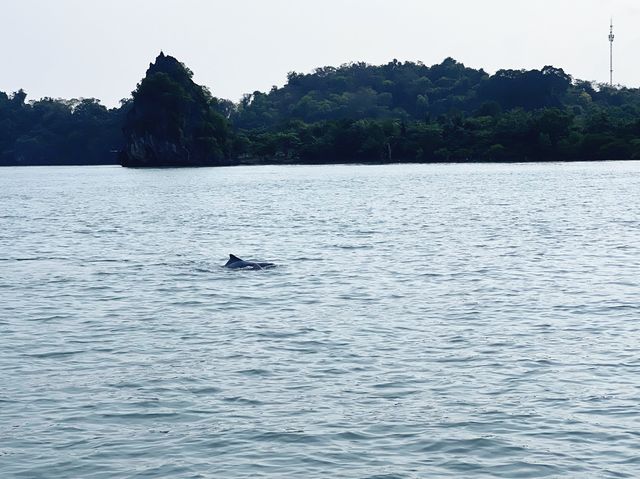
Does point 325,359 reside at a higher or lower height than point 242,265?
lower

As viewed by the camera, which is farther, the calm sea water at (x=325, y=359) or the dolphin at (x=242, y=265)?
the dolphin at (x=242, y=265)

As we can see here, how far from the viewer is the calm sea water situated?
52.4ft

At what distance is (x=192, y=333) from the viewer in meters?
26.4

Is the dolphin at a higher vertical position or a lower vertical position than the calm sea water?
higher

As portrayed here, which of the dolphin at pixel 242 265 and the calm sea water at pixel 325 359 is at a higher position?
the dolphin at pixel 242 265

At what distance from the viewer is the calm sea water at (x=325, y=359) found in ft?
52.4

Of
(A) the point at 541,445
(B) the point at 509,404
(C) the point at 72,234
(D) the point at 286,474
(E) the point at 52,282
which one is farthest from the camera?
(C) the point at 72,234

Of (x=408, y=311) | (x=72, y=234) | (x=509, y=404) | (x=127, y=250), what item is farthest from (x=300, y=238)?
(x=509, y=404)

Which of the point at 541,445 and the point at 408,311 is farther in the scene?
the point at 408,311

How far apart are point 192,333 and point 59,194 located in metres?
96.7

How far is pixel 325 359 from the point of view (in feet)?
74.1

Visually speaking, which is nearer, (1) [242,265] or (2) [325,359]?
(2) [325,359]

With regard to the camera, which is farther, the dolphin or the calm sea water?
the dolphin

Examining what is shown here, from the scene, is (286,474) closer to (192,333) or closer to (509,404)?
(509,404)
